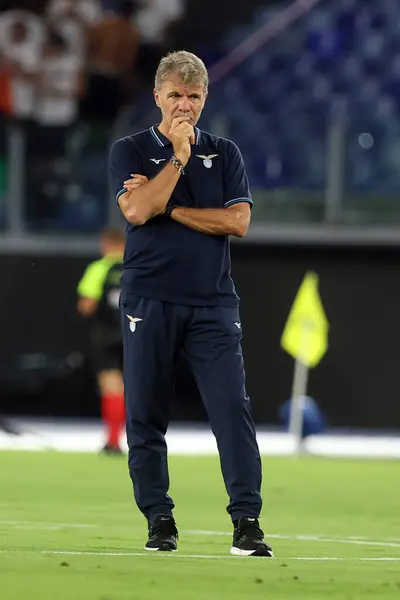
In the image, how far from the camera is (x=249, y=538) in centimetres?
659

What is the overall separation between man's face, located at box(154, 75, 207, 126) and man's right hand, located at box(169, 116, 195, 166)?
29 millimetres

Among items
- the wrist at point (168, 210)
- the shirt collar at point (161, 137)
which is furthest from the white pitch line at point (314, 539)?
the shirt collar at point (161, 137)

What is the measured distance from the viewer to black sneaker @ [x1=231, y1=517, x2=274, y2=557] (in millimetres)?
6586

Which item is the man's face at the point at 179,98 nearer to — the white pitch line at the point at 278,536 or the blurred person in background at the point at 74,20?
the white pitch line at the point at 278,536

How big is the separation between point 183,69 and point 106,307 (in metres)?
8.68

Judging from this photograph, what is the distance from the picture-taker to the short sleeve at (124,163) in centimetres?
673

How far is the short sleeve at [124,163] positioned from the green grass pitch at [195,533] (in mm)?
1410

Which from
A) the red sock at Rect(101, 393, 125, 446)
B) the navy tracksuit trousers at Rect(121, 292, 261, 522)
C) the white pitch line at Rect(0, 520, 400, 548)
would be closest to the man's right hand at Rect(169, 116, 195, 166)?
the navy tracksuit trousers at Rect(121, 292, 261, 522)

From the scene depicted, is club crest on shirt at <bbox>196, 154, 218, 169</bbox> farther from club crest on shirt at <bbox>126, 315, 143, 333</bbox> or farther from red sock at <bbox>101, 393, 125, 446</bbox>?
red sock at <bbox>101, 393, 125, 446</bbox>

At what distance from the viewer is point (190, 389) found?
18922mm

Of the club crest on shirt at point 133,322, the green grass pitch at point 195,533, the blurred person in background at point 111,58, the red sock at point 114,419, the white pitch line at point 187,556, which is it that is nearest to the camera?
the green grass pitch at point 195,533

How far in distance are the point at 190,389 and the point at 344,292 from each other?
76.7 inches

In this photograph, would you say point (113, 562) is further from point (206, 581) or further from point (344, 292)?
point (344, 292)

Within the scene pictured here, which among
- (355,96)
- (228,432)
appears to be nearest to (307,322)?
(355,96)
